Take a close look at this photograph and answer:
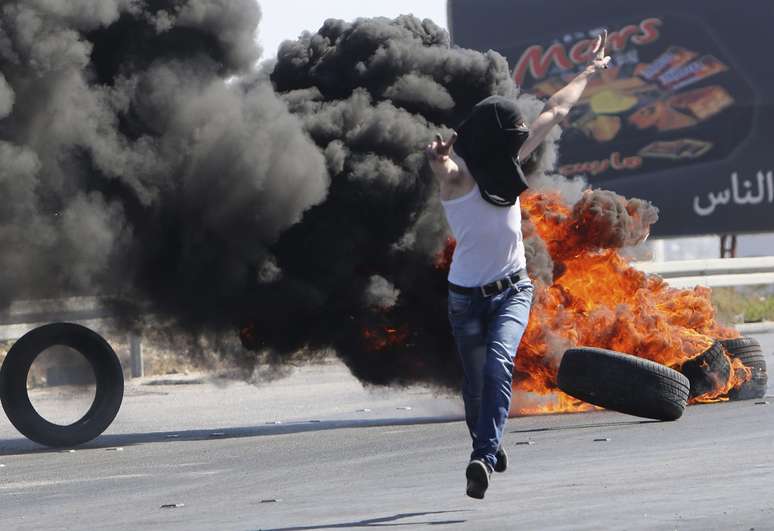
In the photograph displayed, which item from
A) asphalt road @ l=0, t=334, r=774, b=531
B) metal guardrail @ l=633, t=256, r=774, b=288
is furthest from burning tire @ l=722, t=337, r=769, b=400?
metal guardrail @ l=633, t=256, r=774, b=288

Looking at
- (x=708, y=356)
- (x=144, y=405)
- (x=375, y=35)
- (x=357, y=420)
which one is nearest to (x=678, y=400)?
(x=708, y=356)

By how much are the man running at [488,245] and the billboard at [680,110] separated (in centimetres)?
2464

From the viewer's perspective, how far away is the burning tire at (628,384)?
35.7 ft

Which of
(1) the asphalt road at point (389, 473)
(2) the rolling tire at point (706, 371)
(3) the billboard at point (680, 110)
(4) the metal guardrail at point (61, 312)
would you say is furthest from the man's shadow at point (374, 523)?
(3) the billboard at point (680, 110)

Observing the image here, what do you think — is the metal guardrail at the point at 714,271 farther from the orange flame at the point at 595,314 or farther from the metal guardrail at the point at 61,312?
the metal guardrail at the point at 61,312

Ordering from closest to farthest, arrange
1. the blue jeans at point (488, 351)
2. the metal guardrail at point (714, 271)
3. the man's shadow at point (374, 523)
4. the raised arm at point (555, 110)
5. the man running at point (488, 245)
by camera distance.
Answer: the man's shadow at point (374, 523)
the blue jeans at point (488, 351)
the man running at point (488, 245)
the raised arm at point (555, 110)
the metal guardrail at point (714, 271)

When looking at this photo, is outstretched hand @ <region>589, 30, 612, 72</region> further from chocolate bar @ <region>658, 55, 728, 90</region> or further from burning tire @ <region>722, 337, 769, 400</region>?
chocolate bar @ <region>658, 55, 728, 90</region>

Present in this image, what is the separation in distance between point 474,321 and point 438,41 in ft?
22.1

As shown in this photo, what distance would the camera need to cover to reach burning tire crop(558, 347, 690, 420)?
10.9m

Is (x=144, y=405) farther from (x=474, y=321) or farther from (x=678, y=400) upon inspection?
(x=474, y=321)

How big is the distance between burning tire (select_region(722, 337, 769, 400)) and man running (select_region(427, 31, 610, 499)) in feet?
17.4

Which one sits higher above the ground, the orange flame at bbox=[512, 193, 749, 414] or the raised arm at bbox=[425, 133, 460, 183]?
the raised arm at bbox=[425, 133, 460, 183]

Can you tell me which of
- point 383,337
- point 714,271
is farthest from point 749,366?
point 714,271

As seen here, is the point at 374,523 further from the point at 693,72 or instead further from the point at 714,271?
the point at 693,72
